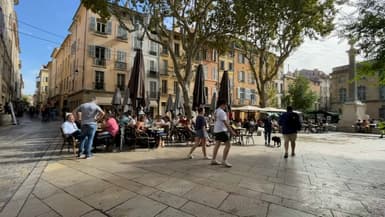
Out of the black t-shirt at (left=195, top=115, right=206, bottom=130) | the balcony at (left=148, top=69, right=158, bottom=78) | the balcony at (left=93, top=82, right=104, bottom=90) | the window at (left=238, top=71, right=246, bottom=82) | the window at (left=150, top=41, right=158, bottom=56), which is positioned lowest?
the black t-shirt at (left=195, top=115, right=206, bottom=130)

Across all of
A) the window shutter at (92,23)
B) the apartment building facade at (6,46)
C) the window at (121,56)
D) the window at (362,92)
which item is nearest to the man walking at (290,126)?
the apartment building facade at (6,46)

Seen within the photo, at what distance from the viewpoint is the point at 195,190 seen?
3.80 m

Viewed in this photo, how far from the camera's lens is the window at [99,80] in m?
26.0

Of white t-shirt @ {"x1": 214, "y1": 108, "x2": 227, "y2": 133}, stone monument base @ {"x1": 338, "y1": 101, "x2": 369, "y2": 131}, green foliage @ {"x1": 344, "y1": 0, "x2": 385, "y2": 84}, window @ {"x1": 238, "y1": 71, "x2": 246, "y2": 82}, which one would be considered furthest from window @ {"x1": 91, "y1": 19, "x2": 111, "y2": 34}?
green foliage @ {"x1": 344, "y1": 0, "x2": 385, "y2": 84}

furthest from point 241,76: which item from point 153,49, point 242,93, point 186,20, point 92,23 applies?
point 186,20

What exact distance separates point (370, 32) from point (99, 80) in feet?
84.7

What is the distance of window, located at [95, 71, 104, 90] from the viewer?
26.0 metres

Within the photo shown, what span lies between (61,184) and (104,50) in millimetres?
25005

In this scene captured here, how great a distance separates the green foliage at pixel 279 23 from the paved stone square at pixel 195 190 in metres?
6.29

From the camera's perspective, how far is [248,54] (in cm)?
2191

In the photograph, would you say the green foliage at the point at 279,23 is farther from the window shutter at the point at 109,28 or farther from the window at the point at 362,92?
the window at the point at 362,92

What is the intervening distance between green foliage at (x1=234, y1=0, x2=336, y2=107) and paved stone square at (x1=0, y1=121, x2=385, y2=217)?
629cm

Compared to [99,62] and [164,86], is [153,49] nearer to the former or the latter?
[164,86]

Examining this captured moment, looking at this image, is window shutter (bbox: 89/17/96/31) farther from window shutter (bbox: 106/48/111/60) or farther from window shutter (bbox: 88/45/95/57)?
window shutter (bbox: 106/48/111/60)
